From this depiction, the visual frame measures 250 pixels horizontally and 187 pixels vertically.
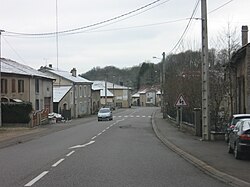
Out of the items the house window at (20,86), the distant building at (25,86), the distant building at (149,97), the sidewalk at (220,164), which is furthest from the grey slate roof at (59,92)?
the distant building at (149,97)

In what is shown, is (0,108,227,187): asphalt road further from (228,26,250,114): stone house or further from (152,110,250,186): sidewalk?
(228,26,250,114): stone house

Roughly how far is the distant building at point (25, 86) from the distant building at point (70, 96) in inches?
290

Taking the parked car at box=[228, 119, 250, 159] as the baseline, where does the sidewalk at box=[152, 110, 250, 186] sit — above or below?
below

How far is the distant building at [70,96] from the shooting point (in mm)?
76144

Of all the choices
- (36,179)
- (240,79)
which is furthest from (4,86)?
(36,179)

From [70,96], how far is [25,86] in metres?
22.4

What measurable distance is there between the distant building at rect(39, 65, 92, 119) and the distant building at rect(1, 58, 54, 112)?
7.37 m

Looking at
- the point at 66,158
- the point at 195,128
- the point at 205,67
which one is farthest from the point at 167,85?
the point at 66,158

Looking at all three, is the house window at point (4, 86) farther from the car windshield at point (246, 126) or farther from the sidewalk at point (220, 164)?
the car windshield at point (246, 126)

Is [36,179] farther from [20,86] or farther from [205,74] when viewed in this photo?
[20,86]

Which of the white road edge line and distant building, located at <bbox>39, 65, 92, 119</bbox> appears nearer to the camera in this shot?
the white road edge line

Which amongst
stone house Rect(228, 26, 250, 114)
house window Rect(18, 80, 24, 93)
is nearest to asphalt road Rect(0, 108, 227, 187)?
stone house Rect(228, 26, 250, 114)

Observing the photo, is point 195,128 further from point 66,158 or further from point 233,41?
point 66,158

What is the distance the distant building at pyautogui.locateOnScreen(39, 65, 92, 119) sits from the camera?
76144 mm
